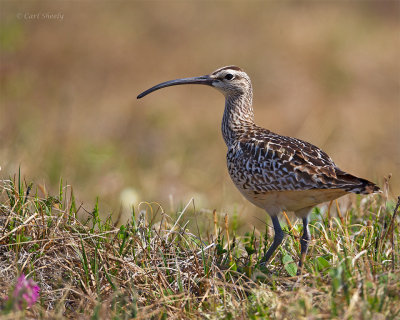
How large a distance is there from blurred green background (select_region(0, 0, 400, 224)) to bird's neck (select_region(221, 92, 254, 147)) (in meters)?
2.65

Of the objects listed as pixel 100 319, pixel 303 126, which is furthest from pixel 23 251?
pixel 303 126

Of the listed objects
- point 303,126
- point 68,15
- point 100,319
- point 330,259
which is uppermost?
point 68,15

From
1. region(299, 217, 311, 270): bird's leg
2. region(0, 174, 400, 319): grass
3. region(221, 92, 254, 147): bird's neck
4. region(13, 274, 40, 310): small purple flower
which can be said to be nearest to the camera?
region(13, 274, 40, 310): small purple flower

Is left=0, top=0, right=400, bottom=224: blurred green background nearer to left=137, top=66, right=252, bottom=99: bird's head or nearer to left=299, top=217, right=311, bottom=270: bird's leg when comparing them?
left=137, top=66, right=252, bottom=99: bird's head

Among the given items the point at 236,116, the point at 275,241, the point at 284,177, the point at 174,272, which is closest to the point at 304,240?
the point at 275,241

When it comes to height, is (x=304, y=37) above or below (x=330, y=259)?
above

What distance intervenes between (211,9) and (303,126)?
5.25 meters

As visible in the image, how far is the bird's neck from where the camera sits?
6.58m

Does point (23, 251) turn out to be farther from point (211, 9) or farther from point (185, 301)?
point (211, 9)

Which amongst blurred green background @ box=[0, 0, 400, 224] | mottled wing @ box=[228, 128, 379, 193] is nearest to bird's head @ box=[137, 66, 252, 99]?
mottled wing @ box=[228, 128, 379, 193]

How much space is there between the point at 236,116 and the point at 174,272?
2.45 meters

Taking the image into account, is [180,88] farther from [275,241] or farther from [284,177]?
[275,241]

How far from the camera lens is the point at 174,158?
11.4 metres

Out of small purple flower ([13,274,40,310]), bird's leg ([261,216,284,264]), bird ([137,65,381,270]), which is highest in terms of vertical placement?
bird ([137,65,381,270])
